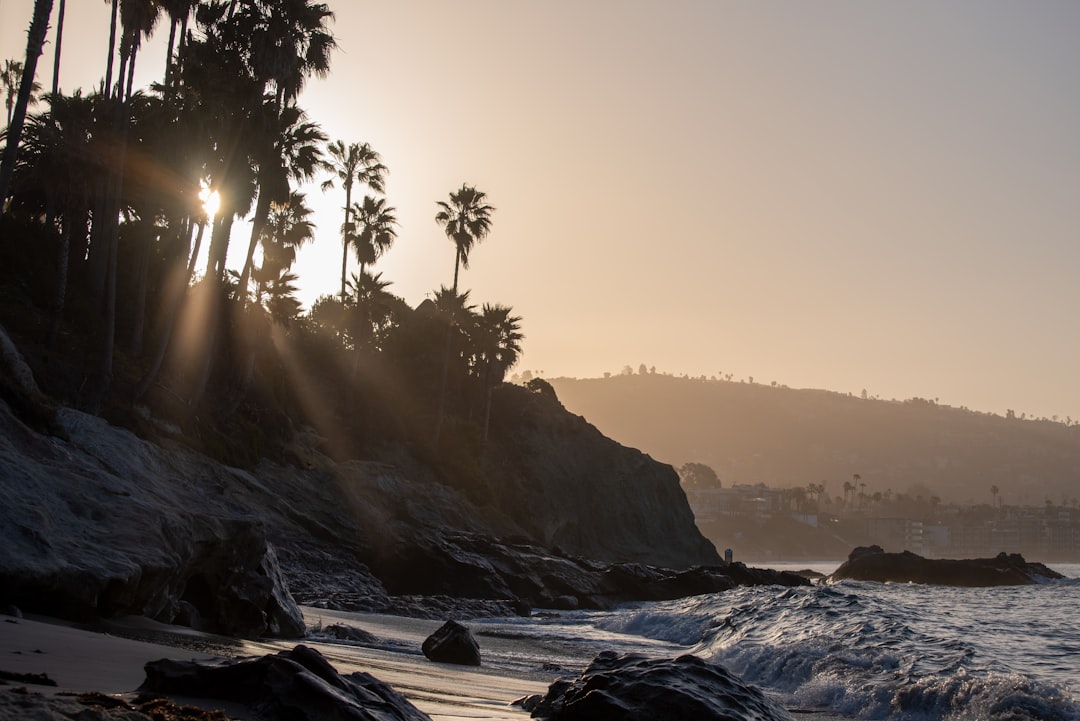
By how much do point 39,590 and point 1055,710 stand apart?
12.5 m

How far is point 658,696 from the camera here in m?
8.42

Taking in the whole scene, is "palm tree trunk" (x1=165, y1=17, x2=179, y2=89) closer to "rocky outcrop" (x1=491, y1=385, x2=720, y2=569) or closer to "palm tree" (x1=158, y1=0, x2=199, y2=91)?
"palm tree" (x1=158, y1=0, x2=199, y2=91)

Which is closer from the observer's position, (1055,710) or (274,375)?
(1055,710)

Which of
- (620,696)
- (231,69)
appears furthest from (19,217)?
(620,696)

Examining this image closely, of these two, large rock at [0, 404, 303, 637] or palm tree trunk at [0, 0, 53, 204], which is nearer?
large rock at [0, 404, 303, 637]

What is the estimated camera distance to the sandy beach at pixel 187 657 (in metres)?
6.49

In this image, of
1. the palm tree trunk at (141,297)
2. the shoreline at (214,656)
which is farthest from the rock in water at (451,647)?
the palm tree trunk at (141,297)

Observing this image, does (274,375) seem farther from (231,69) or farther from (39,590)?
(39,590)

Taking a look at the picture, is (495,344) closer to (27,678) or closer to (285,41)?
(285,41)

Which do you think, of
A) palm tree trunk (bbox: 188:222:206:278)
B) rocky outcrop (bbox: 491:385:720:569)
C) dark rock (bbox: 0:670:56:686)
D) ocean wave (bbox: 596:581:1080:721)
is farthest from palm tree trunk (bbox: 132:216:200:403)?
rocky outcrop (bbox: 491:385:720:569)

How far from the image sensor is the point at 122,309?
115 ft

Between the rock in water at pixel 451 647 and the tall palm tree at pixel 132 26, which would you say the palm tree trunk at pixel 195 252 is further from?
the rock in water at pixel 451 647

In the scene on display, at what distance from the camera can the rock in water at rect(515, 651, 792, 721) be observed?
27.2 ft

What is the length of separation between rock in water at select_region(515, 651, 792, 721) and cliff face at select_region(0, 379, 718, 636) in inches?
188
